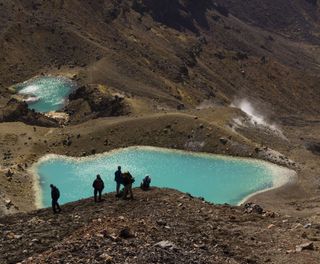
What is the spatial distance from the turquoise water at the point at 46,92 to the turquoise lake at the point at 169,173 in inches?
1497

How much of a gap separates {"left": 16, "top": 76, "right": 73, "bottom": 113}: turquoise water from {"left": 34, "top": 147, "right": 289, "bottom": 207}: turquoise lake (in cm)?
3803

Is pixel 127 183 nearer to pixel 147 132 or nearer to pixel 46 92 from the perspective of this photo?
pixel 147 132

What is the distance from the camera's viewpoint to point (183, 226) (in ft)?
95.0

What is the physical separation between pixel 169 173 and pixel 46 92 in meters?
56.9

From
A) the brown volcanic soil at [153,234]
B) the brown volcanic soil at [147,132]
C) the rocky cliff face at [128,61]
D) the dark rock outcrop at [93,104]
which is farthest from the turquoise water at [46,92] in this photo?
the brown volcanic soil at [153,234]

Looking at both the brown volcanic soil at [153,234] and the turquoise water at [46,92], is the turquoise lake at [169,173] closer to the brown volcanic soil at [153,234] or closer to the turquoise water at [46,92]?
the brown volcanic soil at [153,234]

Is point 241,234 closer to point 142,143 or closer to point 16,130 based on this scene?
point 142,143

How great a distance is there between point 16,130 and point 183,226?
56.0m

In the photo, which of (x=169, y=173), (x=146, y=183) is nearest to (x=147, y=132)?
(x=169, y=173)

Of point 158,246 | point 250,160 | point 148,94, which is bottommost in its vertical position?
point 158,246

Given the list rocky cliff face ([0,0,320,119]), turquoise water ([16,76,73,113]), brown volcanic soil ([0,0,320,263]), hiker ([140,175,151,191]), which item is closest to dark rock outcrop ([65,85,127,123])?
brown volcanic soil ([0,0,320,263])

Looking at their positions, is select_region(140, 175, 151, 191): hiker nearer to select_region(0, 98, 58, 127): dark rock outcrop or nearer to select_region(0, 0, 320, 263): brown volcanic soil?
select_region(0, 0, 320, 263): brown volcanic soil

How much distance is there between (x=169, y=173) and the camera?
67.8 m

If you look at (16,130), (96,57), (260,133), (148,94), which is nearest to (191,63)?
(96,57)
